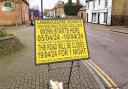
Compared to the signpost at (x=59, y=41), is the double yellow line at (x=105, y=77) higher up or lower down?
lower down

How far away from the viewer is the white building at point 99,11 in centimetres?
3581

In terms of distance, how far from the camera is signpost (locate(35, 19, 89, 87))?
523 centimetres

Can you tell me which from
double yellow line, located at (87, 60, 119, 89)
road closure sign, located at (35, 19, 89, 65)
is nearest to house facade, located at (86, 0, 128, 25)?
double yellow line, located at (87, 60, 119, 89)

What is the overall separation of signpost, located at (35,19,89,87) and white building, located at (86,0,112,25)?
30658mm

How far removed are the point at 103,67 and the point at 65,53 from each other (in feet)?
11.0

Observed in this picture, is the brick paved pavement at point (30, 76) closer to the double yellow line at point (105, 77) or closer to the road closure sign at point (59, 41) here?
the double yellow line at point (105, 77)

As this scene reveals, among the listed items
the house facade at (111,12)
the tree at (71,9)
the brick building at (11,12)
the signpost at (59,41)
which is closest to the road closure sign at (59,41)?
the signpost at (59,41)

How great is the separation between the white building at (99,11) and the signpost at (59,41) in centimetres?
3066

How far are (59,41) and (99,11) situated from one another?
36112mm

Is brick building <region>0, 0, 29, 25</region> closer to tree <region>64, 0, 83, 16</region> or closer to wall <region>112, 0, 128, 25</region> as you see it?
wall <region>112, 0, 128, 25</region>

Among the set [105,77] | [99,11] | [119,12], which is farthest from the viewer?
[99,11]

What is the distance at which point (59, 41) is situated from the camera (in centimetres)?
545

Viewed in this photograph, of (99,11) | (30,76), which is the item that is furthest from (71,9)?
(30,76)

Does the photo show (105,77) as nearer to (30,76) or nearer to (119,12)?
(30,76)
